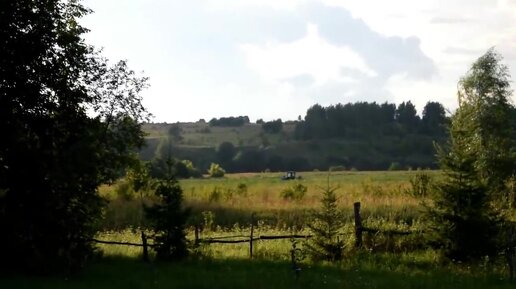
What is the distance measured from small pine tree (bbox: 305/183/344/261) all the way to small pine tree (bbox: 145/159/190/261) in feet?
13.4

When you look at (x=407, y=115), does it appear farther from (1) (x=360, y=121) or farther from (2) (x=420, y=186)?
(2) (x=420, y=186)

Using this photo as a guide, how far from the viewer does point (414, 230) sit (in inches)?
998

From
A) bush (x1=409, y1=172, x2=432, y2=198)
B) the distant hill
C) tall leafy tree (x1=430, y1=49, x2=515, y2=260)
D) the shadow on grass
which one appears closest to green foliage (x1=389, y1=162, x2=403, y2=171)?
the distant hill

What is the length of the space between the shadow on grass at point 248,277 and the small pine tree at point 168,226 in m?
0.86

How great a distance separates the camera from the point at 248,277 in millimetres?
19188

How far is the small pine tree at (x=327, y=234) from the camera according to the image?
22.9 meters

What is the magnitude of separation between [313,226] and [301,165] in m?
125

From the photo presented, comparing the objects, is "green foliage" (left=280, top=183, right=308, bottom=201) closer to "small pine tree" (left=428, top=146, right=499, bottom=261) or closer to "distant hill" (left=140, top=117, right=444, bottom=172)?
"small pine tree" (left=428, top=146, right=499, bottom=261)

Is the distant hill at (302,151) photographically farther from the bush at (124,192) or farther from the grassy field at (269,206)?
the bush at (124,192)

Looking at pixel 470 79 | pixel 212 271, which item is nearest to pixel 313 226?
pixel 212 271

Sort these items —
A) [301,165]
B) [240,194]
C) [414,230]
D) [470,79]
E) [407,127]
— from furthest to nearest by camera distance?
1. [407,127]
2. [301,165]
3. [470,79]
4. [240,194]
5. [414,230]

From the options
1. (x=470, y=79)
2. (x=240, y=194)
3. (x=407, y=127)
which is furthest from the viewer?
(x=407, y=127)

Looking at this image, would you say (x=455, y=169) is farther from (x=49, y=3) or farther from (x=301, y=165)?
(x=301, y=165)

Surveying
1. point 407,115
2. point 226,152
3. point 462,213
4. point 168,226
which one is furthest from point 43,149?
point 407,115
